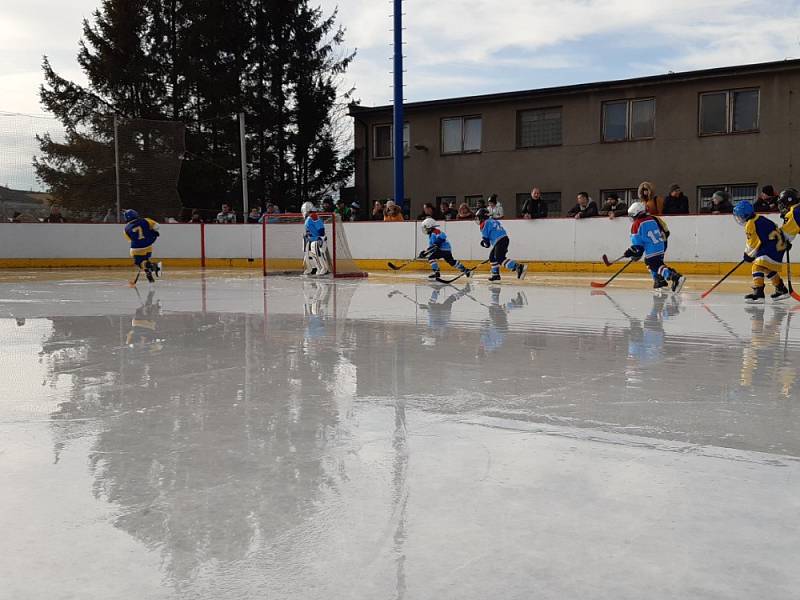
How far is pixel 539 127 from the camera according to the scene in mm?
25203

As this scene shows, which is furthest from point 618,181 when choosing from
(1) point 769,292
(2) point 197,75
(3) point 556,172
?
(2) point 197,75

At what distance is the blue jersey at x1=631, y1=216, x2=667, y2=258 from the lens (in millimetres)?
12953

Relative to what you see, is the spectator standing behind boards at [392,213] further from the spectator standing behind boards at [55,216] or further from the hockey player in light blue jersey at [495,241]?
the spectator standing behind boards at [55,216]

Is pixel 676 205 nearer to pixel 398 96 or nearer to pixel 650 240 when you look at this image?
pixel 650 240

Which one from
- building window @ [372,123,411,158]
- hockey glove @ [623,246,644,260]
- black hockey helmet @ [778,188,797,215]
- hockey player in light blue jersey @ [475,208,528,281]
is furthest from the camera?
building window @ [372,123,411,158]

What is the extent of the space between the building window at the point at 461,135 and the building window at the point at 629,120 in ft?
13.2

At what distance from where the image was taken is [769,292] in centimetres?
1270

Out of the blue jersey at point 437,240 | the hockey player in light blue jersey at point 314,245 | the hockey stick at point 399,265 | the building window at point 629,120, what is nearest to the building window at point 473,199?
the building window at point 629,120

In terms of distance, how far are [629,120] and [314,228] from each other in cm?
1054

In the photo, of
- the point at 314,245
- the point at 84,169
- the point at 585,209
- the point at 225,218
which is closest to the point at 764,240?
the point at 585,209

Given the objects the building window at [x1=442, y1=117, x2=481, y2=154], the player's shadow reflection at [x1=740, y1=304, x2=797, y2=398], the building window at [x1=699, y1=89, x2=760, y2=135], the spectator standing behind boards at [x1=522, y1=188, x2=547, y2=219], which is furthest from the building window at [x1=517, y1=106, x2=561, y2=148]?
the player's shadow reflection at [x1=740, y1=304, x2=797, y2=398]

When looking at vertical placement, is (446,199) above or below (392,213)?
above

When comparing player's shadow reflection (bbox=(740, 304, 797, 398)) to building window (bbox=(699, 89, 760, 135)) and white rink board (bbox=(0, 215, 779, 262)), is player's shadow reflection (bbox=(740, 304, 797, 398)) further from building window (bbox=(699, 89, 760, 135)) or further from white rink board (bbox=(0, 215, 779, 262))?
building window (bbox=(699, 89, 760, 135))

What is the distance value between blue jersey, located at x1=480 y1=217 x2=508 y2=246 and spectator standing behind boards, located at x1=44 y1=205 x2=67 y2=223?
1129cm
